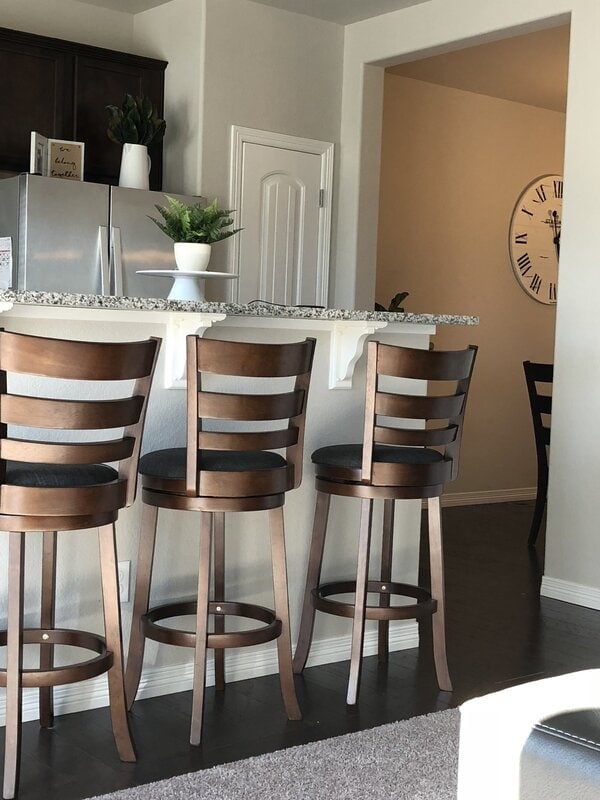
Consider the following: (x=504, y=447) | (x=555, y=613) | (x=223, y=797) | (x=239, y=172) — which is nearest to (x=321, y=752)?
(x=223, y=797)

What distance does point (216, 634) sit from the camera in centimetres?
287

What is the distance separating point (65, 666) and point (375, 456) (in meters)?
1.10

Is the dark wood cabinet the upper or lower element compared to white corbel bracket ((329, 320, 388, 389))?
upper

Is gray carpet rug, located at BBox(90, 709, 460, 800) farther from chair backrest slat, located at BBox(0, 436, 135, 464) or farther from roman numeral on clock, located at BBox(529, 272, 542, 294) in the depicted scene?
roman numeral on clock, located at BBox(529, 272, 542, 294)

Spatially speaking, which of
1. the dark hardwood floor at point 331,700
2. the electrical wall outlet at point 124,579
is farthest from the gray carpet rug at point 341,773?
the electrical wall outlet at point 124,579

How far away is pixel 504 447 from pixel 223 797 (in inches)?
210

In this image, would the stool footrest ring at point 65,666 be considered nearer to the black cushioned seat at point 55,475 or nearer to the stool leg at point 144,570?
the stool leg at point 144,570

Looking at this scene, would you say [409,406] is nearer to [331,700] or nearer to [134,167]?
[331,700]

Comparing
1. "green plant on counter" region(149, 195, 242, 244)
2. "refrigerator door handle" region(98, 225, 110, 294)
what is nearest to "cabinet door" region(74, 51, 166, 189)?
"refrigerator door handle" region(98, 225, 110, 294)

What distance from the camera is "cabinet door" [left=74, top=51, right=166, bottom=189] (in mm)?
5387

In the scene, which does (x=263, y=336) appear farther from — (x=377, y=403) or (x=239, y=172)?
(x=239, y=172)

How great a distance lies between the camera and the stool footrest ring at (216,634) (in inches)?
113

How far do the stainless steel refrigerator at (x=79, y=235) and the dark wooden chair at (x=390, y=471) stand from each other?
7.00 feet

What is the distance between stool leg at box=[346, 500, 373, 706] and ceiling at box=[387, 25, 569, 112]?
11.6 feet
